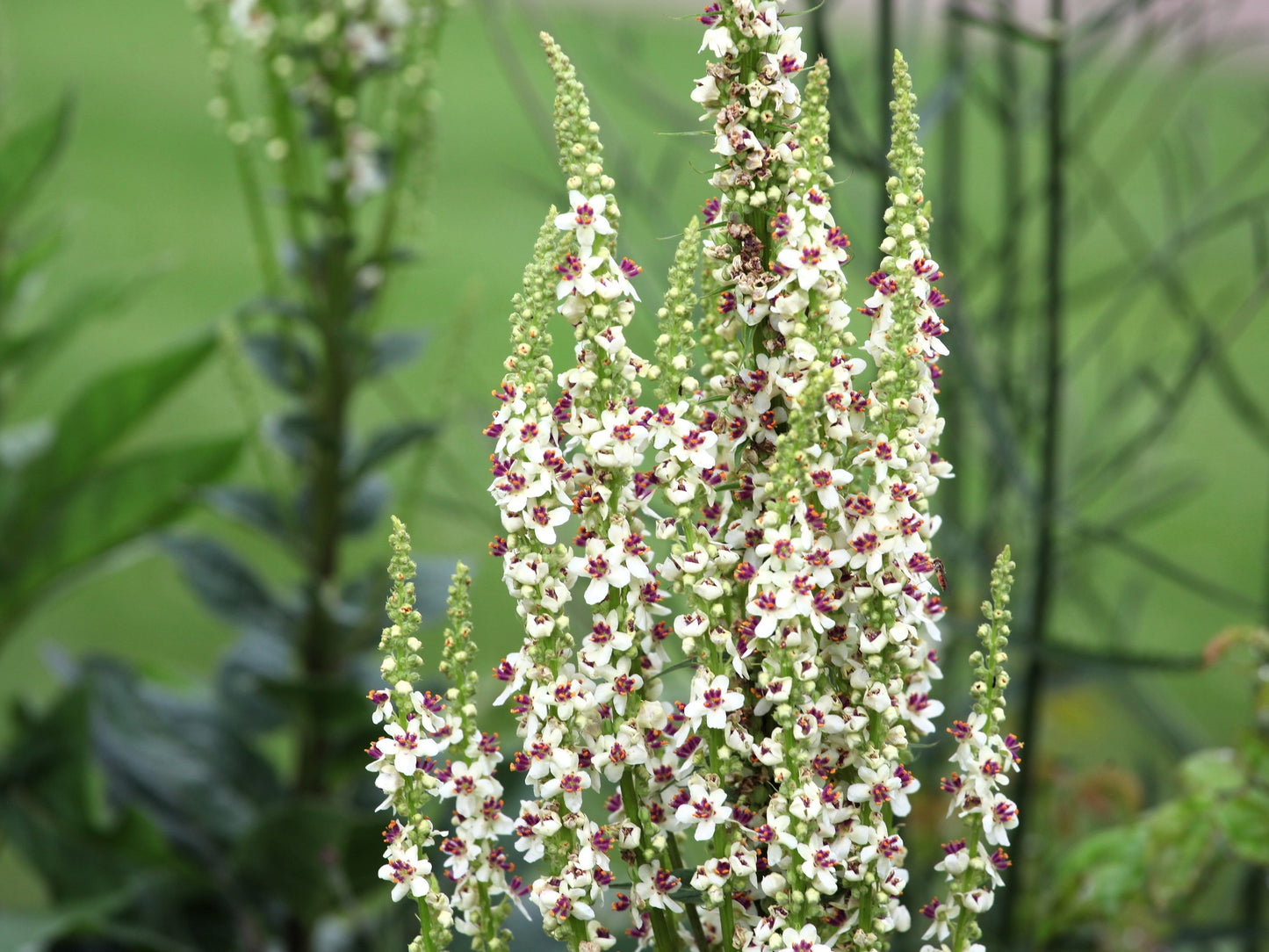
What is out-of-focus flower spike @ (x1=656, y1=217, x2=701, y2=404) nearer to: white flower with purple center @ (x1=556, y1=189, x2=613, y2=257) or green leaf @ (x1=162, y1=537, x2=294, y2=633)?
white flower with purple center @ (x1=556, y1=189, x2=613, y2=257)

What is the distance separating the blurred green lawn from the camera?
1.22m

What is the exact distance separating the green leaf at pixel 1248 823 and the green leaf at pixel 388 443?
1.86 ft

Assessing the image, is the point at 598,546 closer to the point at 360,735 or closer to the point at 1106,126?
the point at 360,735

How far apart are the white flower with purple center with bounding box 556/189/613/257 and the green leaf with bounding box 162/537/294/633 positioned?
27.9 inches

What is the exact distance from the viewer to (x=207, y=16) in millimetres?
914

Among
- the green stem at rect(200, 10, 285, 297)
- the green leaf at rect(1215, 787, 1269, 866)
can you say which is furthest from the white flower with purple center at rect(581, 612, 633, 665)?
the green stem at rect(200, 10, 285, 297)

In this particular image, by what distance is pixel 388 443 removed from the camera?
941mm

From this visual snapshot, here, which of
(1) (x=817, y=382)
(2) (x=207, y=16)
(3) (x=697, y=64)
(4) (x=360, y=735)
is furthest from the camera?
(3) (x=697, y=64)

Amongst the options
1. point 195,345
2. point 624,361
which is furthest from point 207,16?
point 624,361

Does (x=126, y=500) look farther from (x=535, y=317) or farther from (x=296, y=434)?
(x=535, y=317)

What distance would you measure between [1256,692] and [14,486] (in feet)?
3.32

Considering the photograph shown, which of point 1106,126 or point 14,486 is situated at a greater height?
point 1106,126

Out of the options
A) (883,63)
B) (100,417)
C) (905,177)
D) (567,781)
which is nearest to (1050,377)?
(883,63)

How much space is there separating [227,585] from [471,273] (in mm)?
1421
